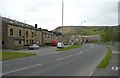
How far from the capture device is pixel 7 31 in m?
70.6

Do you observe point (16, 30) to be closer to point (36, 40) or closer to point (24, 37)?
point (24, 37)

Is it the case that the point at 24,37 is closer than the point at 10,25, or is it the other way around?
the point at 10,25

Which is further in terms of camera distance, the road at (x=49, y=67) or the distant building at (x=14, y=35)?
the distant building at (x=14, y=35)

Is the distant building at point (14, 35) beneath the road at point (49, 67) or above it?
above

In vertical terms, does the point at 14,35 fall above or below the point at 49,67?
above

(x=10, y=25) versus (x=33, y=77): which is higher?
(x=10, y=25)

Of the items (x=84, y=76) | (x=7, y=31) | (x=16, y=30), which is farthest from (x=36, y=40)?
(x=84, y=76)

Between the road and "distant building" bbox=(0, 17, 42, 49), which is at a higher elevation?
"distant building" bbox=(0, 17, 42, 49)

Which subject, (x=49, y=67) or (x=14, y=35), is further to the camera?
(x=14, y=35)

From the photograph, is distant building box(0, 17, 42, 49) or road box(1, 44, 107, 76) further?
distant building box(0, 17, 42, 49)

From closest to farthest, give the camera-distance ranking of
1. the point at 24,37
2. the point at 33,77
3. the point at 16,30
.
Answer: the point at 33,77 < the point at 16,30 < the point at 24,37

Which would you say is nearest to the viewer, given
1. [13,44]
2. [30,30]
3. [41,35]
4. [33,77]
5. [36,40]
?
[33,77]

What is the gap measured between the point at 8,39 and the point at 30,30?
61.7 feet

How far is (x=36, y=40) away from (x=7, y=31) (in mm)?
26063
